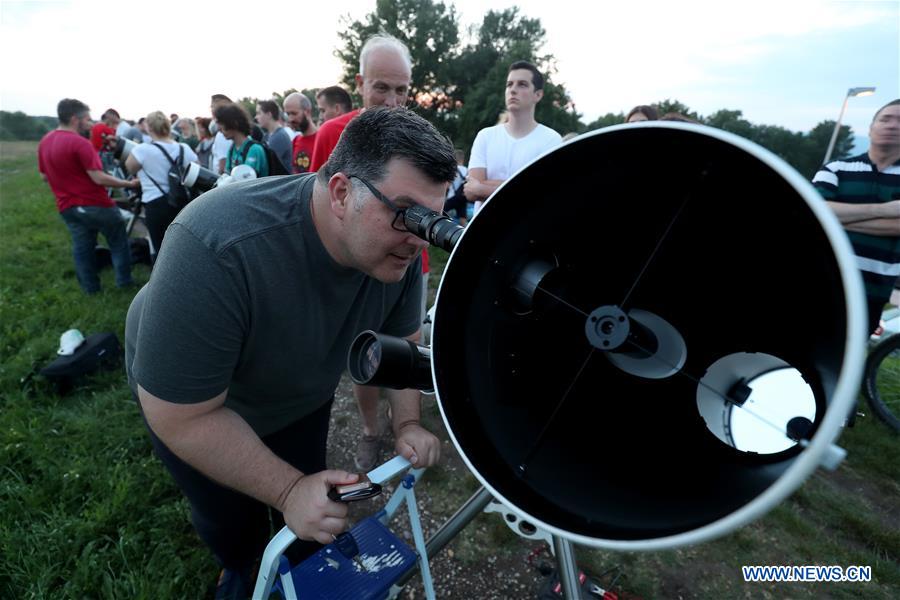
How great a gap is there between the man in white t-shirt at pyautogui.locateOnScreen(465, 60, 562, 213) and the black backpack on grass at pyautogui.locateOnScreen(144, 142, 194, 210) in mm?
2510

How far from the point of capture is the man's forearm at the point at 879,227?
8.33ft

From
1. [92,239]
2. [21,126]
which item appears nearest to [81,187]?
[92,239]

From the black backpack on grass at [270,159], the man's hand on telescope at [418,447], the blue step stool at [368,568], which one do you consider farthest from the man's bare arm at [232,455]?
the black backpack on grass at [270,159]

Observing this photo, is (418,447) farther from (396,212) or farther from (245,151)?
(245,151)

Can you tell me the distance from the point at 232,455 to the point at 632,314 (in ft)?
3.34

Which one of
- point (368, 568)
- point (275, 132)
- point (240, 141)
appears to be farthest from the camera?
point (275, 132)

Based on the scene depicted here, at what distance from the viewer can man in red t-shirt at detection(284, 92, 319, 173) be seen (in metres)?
4.32

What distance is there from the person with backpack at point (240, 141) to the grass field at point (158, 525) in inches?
77.7

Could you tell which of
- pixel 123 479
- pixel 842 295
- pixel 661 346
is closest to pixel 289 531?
pixel 661 346

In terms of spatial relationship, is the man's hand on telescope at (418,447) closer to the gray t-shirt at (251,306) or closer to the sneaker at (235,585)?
the gray t-shirt at (251,306)

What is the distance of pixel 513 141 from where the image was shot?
10.4 ft

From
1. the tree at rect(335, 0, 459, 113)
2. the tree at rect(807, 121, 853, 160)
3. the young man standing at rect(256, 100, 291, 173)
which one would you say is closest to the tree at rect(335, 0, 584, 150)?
the tree at rect(335, 0, 459, 113)

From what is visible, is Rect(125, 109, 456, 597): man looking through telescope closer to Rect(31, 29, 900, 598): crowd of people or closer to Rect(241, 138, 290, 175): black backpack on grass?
Rect(31, 29, 900, 598): crowd of people

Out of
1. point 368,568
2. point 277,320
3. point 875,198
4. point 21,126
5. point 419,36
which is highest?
point 419,36
